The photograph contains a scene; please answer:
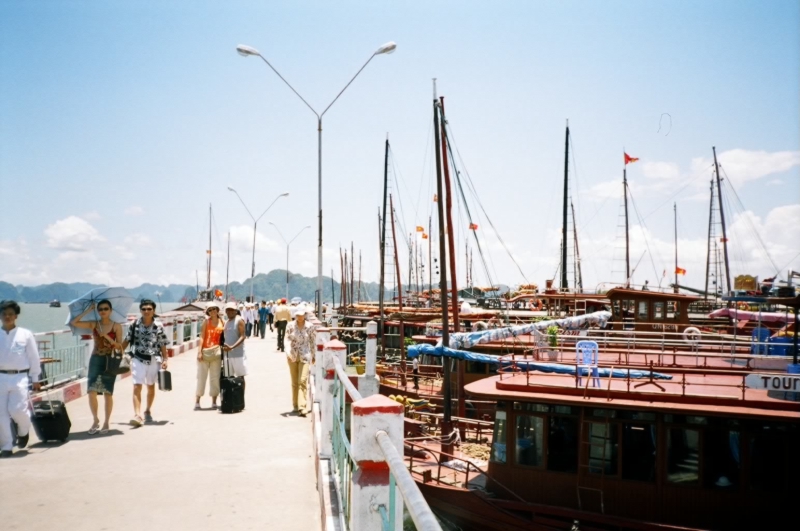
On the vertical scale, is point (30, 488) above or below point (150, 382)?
below

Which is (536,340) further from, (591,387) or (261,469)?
(261,469)

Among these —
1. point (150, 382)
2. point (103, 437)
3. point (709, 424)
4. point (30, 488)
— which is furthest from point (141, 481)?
point (709, 424)

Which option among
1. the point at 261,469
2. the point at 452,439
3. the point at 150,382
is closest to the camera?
the point at 261,469

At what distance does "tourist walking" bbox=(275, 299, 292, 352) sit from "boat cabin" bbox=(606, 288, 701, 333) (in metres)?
11.3

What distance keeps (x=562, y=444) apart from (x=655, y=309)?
1215 centimetres

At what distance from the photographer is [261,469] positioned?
7531 millimetres

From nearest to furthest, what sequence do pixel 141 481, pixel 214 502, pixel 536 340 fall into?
pixel 214 502 < pixel 141 481 < pixel 536 340

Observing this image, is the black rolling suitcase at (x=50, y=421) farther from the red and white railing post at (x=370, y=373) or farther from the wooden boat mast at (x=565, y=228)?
the wooden boat mast at (x=565, y=228)

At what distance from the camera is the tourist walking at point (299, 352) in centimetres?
1113

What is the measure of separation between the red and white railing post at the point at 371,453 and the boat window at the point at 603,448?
8.30m

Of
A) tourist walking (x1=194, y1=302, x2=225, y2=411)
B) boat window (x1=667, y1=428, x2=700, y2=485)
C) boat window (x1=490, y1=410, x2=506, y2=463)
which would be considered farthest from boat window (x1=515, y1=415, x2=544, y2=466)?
tourist walking (x1=194, y1=302, x2=225, y2=411)

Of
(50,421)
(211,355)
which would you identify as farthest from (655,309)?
(50,421)

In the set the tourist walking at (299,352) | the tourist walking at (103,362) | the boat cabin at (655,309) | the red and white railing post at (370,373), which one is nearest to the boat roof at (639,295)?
the boat cabin at (655,309)

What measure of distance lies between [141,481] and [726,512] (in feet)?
30.2
